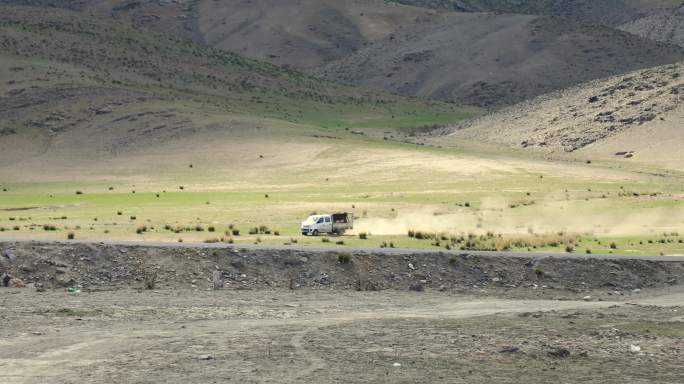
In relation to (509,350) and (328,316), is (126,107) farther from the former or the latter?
(509,350)

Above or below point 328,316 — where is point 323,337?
below

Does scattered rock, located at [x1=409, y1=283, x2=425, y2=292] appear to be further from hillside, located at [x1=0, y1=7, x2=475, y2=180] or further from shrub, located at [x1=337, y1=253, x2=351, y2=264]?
hillside, located at [x1=0, y1=7, x2=475, y2=180]

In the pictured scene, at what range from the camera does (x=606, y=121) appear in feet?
477

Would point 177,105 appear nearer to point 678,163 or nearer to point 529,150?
point 529,150

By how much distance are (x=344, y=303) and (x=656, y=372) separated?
43.8 ft

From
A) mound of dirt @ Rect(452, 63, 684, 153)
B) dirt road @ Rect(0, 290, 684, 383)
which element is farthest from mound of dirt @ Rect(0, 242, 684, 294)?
mound of dirt @ Rect(452, 63, 684, 153)

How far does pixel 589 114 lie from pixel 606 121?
581 centimetres

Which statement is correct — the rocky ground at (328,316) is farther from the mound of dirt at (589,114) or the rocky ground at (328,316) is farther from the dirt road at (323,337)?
the mound of dirt at (589,114)

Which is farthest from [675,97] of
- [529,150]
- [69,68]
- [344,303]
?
[344,303]

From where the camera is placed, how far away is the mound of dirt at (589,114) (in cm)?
14125

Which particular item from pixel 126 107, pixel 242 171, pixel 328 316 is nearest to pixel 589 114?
pixel 242 171

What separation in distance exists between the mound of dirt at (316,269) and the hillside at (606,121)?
78.1 m

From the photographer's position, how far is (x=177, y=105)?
513 ft

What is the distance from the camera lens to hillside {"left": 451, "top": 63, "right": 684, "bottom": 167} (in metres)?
133
